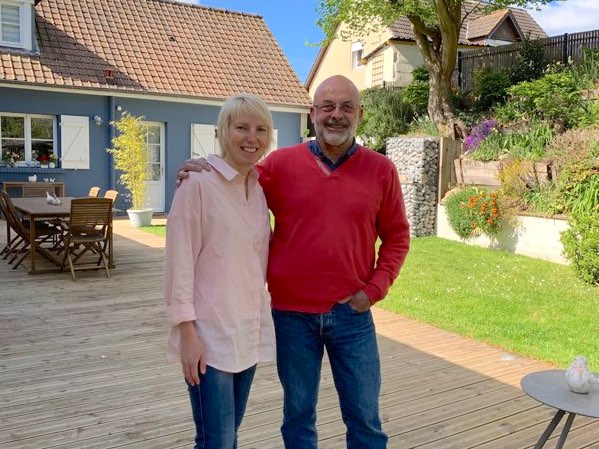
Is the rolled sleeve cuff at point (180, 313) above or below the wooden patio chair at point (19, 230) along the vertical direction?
above

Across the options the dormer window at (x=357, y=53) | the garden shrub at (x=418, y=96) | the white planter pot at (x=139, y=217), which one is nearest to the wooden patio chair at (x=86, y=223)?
the white planter pot at (x=139, y=217)

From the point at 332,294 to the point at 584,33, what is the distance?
12.4 meters

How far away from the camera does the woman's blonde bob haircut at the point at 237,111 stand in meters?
2.08

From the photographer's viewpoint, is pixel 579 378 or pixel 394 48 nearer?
pixel 579 378

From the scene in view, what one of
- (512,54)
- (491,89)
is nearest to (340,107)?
(491,89)

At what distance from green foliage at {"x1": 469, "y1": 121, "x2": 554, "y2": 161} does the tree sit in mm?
1480

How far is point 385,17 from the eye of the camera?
43.8 ft

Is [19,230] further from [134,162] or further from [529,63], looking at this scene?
[529,63]

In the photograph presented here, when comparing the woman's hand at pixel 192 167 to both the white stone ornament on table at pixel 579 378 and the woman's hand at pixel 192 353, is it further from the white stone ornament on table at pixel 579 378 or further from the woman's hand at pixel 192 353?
the white stone ornament on table at pixel 579 378

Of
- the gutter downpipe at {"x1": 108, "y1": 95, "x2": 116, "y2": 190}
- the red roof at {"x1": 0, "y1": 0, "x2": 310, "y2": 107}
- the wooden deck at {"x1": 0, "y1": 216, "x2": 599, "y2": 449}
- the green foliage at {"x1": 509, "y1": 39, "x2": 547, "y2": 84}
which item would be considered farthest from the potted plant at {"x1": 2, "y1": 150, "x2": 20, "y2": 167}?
the green foliage at {"x1": 509, "y1": 39, "x2": 547, "y2": 84}

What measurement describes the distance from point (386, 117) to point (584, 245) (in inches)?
355

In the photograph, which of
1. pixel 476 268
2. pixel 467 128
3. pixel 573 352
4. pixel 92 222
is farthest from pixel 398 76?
pixel 573 352

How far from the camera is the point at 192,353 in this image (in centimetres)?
198

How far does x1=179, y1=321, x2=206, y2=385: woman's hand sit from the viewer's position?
6.49 ft
